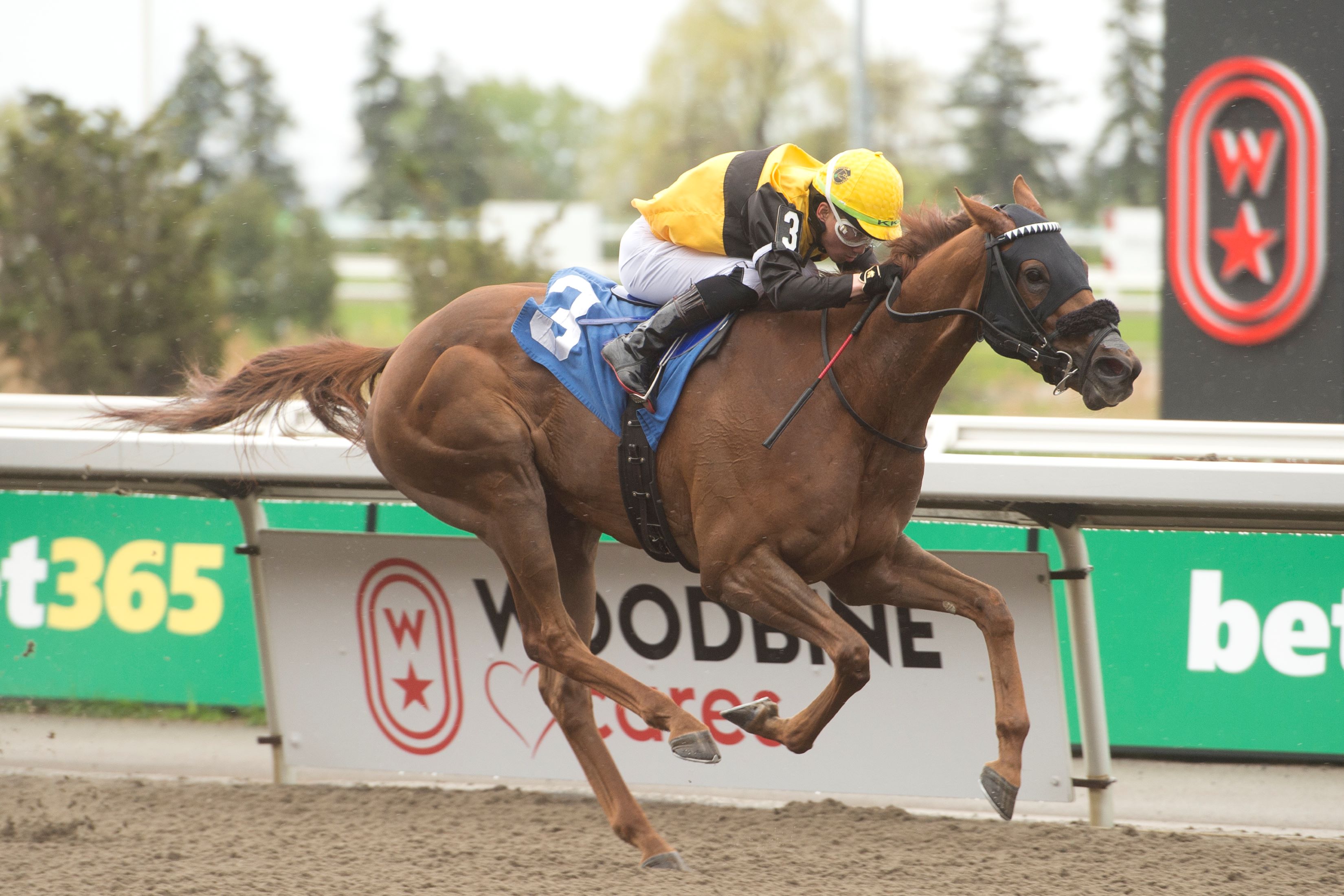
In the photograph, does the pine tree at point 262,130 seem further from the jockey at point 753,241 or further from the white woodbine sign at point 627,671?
the jockey at point 753,241

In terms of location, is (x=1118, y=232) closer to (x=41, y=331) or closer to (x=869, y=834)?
(x=41, y=331)

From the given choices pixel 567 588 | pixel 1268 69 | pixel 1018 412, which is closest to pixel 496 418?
pixel 567 588

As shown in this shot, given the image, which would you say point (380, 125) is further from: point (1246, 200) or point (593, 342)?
point (593, 342)

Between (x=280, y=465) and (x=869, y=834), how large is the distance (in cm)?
216

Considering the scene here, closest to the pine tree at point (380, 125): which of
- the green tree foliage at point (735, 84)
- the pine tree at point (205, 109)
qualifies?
the pine tree at point (205, 109)

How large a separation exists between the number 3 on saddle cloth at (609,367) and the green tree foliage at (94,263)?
764 centimetres

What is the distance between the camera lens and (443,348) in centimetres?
390

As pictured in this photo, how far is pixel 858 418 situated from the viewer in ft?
11.0

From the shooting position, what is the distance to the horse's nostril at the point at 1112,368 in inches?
115

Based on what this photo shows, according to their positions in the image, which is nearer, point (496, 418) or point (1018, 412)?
point (496, 418)

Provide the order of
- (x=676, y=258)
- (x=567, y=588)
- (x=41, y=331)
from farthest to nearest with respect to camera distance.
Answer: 1. (x=41, y=331)
2. (x=567, y=588)
3. (x=676, y=258)

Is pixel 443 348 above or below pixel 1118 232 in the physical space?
below

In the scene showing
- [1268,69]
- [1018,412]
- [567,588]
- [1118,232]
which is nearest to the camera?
[567,588]

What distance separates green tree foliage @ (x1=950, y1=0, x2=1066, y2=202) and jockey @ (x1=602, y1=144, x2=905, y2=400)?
2537cm
